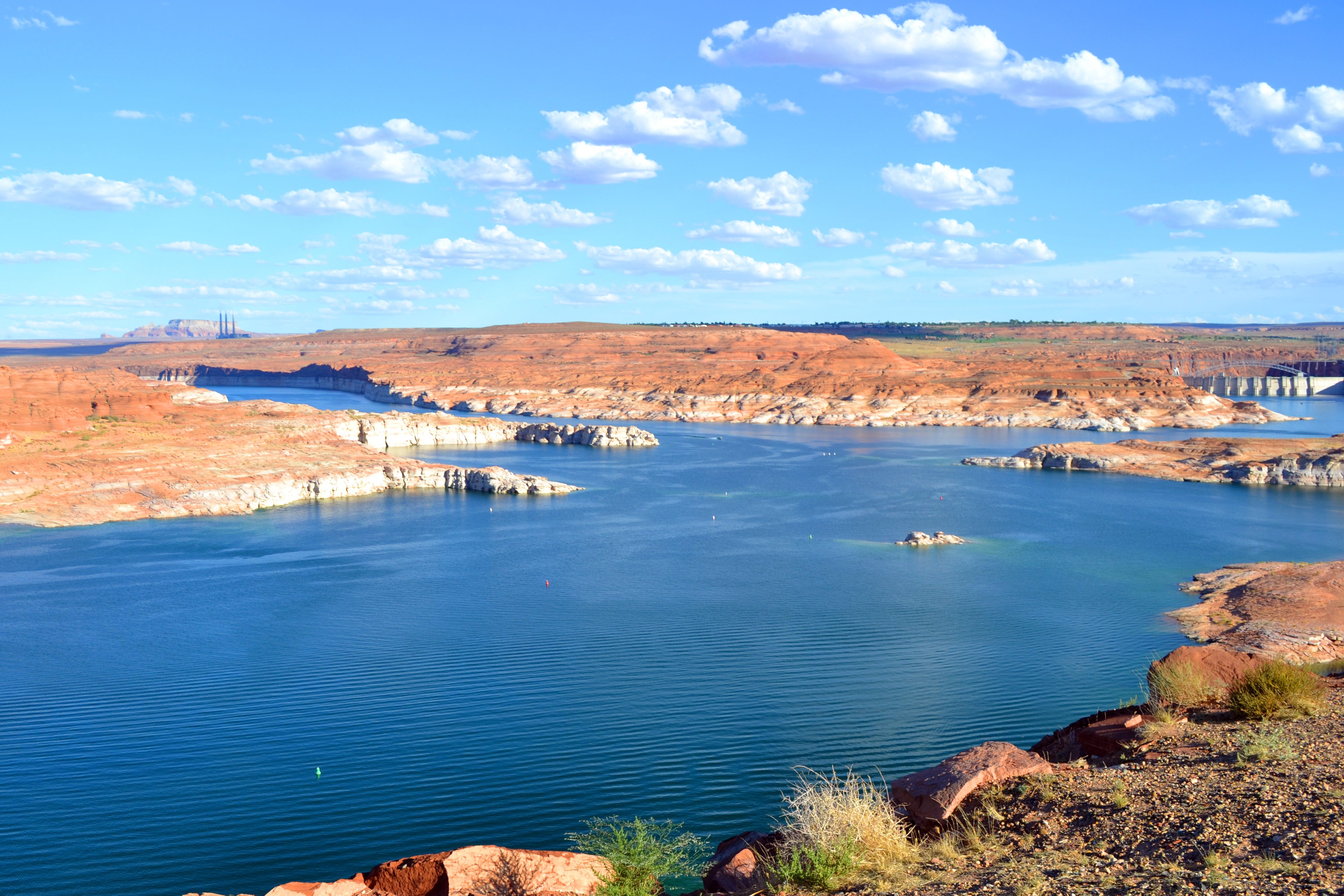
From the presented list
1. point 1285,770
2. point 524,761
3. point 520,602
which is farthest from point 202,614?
point 1285,770

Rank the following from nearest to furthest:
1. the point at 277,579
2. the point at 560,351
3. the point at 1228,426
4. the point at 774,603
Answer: the point at 774,603 → the point at 277,579 → the point at 1228,426 → the point at 560,351

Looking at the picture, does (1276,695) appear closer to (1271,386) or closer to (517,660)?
(517,660)

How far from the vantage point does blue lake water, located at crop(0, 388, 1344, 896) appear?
19078 millimetres

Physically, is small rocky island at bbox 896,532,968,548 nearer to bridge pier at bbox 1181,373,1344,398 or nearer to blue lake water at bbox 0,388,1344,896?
blue lake water at bbox 0,388,1344,896

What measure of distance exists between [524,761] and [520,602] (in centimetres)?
1636

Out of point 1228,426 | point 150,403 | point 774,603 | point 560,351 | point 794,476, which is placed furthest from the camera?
point 560,351

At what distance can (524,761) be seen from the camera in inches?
849

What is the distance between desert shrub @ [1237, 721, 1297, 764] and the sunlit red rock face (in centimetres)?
10326

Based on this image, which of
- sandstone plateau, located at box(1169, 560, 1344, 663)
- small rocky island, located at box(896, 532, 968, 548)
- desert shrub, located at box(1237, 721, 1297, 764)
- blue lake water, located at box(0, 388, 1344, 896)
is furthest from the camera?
small rocky island, located at box(896, 532, 968, 548)

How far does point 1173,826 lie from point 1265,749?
3.05m

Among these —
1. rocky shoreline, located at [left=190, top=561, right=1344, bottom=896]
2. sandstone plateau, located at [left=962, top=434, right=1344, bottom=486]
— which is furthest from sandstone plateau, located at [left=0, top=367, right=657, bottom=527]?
rocky shoreline, located at [left=190, top=561, right=1344, bottom=896]

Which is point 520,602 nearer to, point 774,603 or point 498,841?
point 774,603

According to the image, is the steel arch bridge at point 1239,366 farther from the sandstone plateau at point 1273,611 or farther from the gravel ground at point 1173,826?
the gravel ground at point 1173,826

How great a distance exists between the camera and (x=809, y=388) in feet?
449
